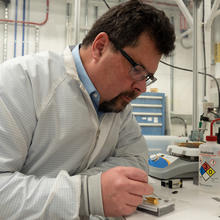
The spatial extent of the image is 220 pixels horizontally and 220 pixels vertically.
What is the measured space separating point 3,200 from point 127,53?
0.58 m

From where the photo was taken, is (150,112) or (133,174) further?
(150,112)

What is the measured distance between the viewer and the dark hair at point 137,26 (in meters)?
0.82

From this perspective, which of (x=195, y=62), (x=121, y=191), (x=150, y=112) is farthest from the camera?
(x=150, y=112)

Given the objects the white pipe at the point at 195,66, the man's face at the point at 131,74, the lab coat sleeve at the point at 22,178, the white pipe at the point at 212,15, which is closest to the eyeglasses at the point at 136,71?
the man's face at the point at 131,74

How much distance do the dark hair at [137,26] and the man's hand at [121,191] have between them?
43 cm

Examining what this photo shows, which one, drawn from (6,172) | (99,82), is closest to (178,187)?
(99,82)

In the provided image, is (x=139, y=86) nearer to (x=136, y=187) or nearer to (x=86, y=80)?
(x=86, y=80)

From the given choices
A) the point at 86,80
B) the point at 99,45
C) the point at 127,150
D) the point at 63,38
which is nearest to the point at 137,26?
the point at 99,45

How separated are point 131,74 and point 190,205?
1.53ft

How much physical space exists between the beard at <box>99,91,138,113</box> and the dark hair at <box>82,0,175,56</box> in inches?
7.1

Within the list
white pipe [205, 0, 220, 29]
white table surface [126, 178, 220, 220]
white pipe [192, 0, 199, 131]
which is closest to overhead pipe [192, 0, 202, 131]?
white pipe [192, 0, 199, 131]

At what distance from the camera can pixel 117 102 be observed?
0.91 m

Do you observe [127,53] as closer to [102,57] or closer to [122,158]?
[102,57]

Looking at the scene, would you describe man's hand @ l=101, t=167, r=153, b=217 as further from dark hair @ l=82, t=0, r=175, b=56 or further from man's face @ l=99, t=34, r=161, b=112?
dark hair @ l=82, t=0, r=175, b=56
